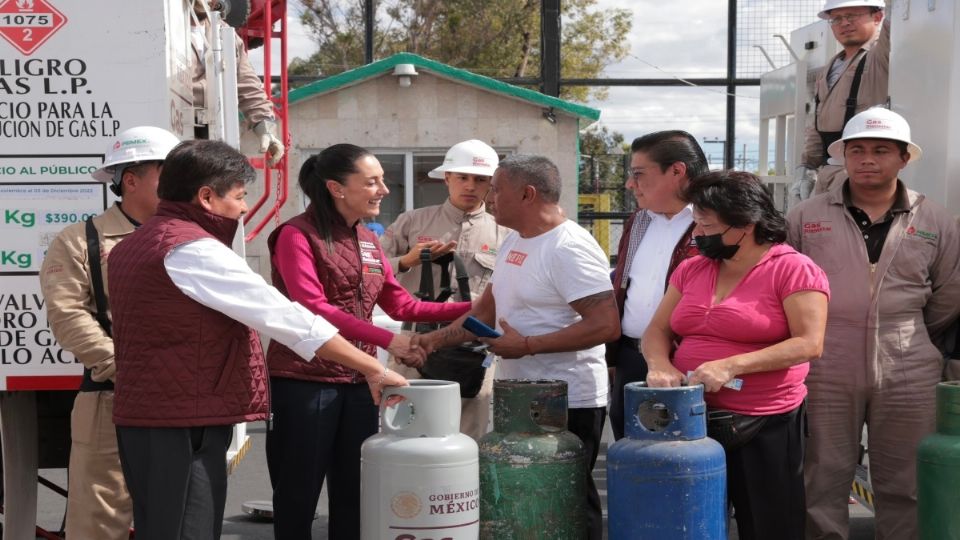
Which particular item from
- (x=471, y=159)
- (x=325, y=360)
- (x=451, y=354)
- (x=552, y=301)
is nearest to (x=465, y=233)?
(x=471, y=159)

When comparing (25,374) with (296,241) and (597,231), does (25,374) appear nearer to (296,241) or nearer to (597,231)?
(296,241)

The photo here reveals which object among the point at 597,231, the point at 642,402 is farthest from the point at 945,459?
the point at 597,231

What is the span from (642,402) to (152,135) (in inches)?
Result: 87.3

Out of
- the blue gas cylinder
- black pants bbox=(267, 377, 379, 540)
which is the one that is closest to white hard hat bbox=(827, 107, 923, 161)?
the blue gas cylinder

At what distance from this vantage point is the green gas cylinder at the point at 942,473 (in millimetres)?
4445

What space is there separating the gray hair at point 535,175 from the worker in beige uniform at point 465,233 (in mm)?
1110

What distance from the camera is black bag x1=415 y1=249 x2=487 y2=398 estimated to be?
5.30 m

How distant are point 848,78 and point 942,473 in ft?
8.79

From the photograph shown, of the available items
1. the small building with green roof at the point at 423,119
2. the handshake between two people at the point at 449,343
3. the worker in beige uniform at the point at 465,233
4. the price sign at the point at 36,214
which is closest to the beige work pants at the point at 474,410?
the worker in beige uniform at the point at 465,233

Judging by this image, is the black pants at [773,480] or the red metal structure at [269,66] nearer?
the black pants at [773,480]

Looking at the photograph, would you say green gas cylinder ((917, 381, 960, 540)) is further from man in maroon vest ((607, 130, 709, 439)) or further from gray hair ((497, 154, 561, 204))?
gray hair ((497, 154, 561, 204))

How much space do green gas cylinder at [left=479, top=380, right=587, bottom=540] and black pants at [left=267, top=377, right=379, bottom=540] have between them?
0.58 m

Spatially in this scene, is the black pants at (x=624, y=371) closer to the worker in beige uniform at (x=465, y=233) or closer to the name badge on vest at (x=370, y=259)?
the worker in beige uniform at (x=465, y=233)

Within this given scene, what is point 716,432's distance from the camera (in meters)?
4.38
